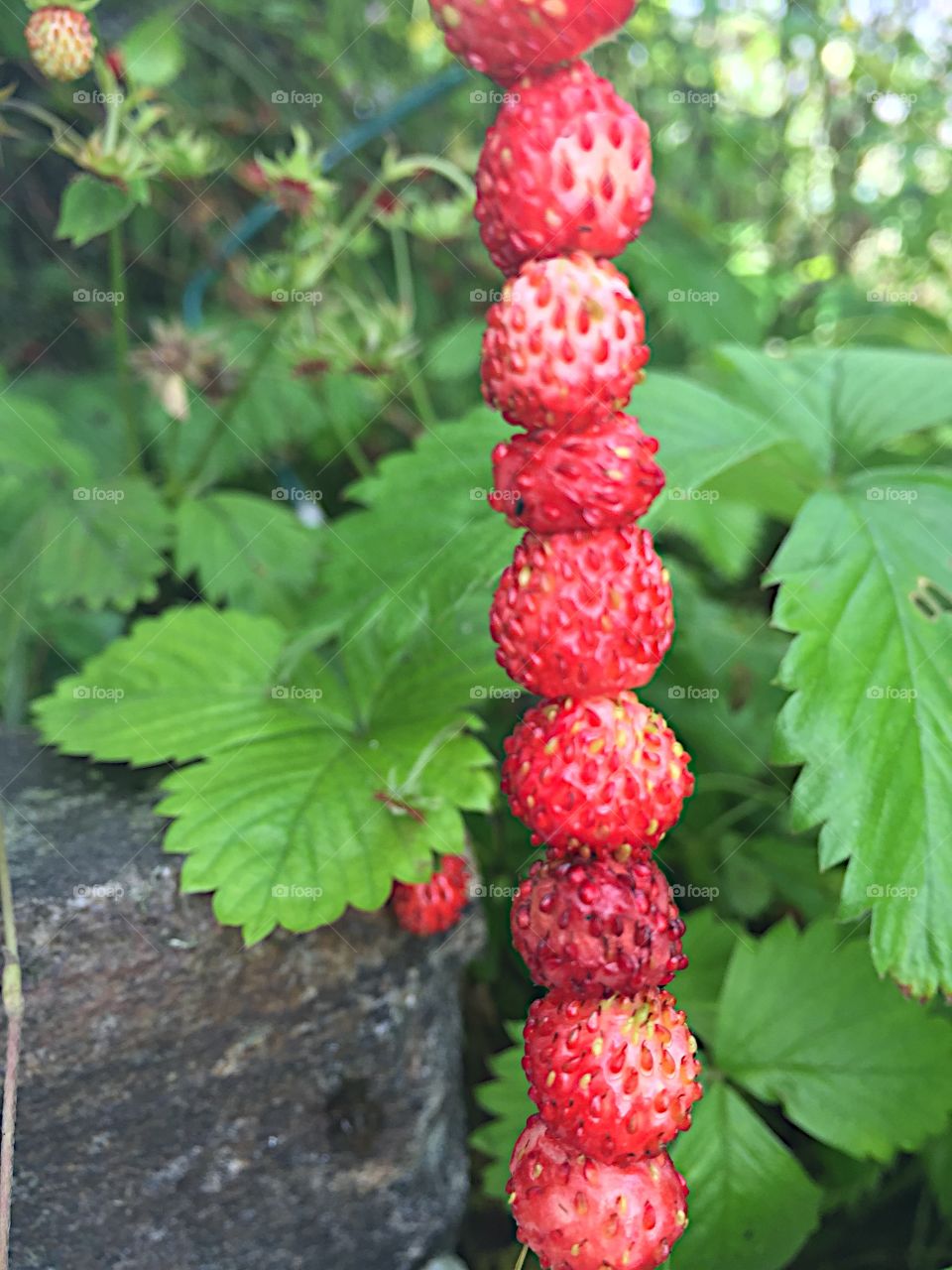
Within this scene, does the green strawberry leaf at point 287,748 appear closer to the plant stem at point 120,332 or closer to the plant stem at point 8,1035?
the plant stem at point 8,1035

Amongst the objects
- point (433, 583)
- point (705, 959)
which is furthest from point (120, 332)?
point (705, 959)

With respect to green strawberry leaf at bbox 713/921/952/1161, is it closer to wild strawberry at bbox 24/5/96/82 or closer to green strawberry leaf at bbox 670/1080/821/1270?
green strawberry leaf at bbox 670/1080/821/1270

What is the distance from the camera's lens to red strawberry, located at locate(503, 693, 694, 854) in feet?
2.17

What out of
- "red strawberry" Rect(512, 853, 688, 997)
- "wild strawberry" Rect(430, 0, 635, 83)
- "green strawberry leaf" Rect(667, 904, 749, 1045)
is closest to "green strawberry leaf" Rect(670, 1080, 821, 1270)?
"green strawberry leaf" Rect(667, 904, 749, 1045)

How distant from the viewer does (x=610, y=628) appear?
25.7 inches

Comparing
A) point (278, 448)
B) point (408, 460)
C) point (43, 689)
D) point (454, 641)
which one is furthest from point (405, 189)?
point (454, 641)

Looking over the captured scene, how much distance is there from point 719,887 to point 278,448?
1191mm

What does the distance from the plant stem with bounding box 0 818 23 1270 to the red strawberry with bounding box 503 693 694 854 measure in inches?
19.3

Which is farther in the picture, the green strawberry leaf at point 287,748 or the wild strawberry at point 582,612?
the green strawberry leaf at point 287,748

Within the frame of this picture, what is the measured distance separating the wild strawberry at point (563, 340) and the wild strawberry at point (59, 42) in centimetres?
47

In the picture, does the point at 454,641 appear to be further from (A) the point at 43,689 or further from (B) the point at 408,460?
(A) the point at 43,689

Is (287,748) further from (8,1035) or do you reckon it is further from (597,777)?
(597,777)

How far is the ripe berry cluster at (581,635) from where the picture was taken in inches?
24.1

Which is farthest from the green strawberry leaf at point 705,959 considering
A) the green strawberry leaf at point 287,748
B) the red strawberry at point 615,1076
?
the red strawberry at point 615,1076
